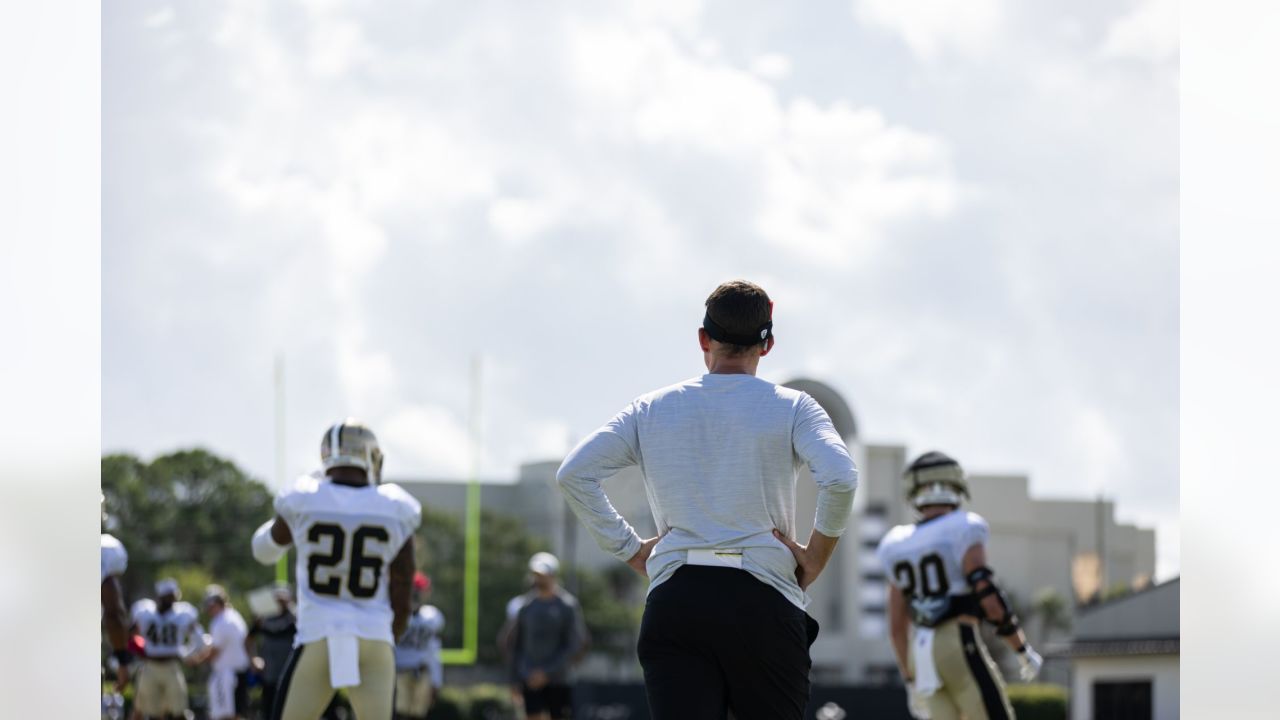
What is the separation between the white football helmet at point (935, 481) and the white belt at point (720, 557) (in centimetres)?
382

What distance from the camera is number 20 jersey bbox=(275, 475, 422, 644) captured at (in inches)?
273

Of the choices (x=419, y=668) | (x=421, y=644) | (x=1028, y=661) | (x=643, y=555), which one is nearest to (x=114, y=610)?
(x=1028, y=661)

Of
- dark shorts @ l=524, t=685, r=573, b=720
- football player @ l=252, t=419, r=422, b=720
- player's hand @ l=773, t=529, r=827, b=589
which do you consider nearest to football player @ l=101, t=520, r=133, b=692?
football player @ l=252, t=419, r=422, b=720

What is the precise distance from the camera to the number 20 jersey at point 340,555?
6.95 meters

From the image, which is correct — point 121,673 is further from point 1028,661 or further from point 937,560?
point 1028,661

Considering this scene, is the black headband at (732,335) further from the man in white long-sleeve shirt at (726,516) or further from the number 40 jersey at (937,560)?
the number 40 jersey at (937,560)

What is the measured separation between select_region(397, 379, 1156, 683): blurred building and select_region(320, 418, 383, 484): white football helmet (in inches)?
2104

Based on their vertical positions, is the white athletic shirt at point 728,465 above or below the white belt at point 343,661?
above

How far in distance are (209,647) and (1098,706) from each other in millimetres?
12105

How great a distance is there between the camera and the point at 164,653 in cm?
1392

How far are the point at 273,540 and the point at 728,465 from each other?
10.3 feet

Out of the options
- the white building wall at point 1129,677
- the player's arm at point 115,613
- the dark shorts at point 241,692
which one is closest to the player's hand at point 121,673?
the player's arm at point 115,613
